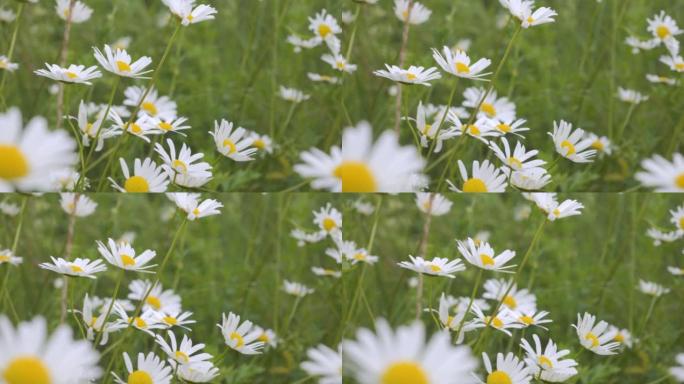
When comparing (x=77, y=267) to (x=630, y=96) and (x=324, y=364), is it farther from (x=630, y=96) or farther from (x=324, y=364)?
(x=630, y=96)

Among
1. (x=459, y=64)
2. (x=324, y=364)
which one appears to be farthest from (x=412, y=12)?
(x=324, y=364)

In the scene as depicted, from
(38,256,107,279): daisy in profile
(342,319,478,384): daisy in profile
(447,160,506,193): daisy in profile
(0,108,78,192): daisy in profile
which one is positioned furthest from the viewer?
(447,160,506,193): daisy in profile

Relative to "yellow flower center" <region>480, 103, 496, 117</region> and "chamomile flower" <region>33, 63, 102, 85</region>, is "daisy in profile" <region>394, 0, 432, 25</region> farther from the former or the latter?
"chamomile flower" <region>33, 63, 102, 85</region>

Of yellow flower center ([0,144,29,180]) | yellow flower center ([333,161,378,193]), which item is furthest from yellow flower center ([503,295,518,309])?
yellow flower center ([0,144,29,180])

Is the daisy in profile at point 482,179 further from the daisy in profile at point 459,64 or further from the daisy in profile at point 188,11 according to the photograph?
the daisy in profile at point 188,11

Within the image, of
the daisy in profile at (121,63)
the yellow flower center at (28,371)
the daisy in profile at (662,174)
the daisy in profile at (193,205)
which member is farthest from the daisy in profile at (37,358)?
the daisy in profile at (662,174)
